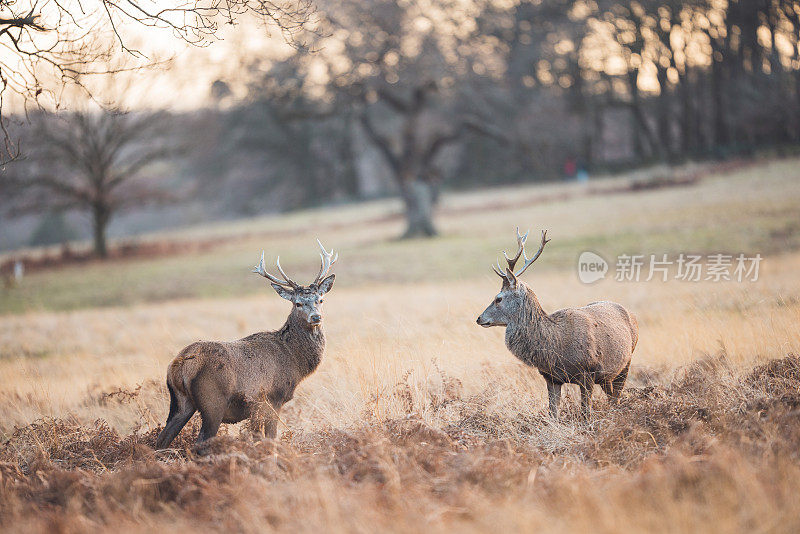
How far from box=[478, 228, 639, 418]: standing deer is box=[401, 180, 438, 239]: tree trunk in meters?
23.6

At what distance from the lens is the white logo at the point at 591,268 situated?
53.7ft

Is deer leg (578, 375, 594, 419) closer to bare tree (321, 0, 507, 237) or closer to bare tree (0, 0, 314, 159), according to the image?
bare tree (0, 0, 314, 159)

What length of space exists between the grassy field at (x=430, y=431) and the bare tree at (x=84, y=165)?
19.7 m

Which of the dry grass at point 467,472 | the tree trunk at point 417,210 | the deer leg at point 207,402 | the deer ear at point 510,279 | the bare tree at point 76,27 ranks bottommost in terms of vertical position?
the dry grass at point 467,472

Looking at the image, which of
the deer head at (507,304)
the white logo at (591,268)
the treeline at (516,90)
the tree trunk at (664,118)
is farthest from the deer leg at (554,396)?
the tree trunk at (664,118)

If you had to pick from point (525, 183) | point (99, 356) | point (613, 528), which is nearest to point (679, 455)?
point (613, 528)

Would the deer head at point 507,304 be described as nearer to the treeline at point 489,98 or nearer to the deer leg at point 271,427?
the deer leg at point 271,427

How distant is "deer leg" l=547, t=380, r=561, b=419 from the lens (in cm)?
658

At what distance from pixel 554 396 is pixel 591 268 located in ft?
36.2

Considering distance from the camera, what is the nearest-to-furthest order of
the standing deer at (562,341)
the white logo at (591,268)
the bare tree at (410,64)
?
the standing deer at (562,341), the white logo at (591,268), the bare tree at (410,64)

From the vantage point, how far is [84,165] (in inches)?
1345

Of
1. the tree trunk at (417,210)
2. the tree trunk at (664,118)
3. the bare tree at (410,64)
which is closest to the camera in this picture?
the bare tree at (410,64)

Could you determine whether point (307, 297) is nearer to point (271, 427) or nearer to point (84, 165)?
point (271, 427)

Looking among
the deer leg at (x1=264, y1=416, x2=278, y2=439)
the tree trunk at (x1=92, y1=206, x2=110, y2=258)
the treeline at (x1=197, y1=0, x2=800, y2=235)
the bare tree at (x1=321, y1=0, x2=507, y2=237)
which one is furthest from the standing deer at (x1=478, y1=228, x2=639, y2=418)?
the tree trunk at (x1=92, y1=206, x2=110, y2=258)
